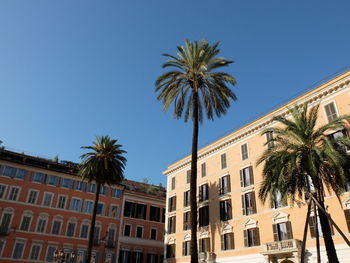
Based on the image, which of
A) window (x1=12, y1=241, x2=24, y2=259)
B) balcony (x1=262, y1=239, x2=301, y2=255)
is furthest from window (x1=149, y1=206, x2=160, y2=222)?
balcony (x1=262, y1=239, x2=301, y2=255)

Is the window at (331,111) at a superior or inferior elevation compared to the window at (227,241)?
superior

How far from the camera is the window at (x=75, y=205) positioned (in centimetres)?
5304

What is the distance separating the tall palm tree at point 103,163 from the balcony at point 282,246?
22.4 metres

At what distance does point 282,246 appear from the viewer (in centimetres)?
2941

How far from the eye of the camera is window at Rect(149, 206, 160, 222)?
197 ft

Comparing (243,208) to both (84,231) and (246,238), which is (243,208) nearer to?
(246,238)

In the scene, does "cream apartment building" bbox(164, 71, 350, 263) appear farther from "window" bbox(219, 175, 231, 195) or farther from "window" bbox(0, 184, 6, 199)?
"window" bbox(0, 184, 6, 199)

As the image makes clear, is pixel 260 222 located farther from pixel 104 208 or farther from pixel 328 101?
pixel 104 208

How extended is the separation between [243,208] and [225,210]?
119 inches

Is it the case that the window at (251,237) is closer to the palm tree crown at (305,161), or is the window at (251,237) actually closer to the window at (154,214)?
the palm tree crown at (305,161)

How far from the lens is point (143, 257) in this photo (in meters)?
55.5

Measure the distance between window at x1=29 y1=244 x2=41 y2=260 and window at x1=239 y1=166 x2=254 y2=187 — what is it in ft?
109

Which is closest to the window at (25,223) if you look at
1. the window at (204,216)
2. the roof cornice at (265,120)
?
the roof cornice at (265,120)

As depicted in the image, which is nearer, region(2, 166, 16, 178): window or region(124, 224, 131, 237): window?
region(2, 166, 16, 178): window
